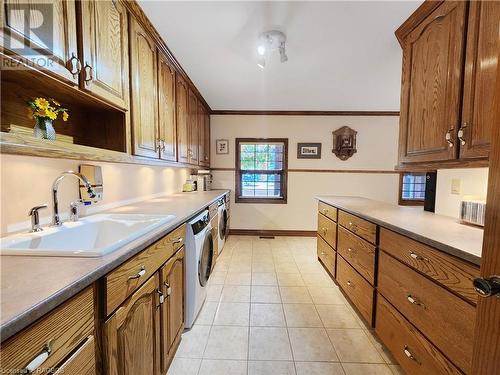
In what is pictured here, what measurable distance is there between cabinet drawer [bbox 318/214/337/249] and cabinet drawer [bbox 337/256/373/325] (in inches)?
9.3

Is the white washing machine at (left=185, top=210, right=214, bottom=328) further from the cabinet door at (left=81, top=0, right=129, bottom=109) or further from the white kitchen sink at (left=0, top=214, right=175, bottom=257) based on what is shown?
the cabinet door at (left=81, top=0, right=129, bottom=109)

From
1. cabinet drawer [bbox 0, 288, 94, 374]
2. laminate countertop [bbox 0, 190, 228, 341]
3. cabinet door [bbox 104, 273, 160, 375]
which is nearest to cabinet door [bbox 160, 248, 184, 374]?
cabinet door [bbox 104, 273, 160, 375]

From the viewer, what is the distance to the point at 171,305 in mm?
1416

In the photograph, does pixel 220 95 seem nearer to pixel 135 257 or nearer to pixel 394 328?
pixel 135 257

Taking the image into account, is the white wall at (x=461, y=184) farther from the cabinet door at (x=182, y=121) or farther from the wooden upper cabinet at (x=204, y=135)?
the wooden upper cabinet at (x=204, y=135)

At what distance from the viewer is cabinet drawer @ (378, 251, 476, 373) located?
976 millimetres

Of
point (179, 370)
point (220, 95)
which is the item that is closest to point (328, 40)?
point (220, 95)

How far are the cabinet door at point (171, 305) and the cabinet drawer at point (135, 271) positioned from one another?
0.09 m

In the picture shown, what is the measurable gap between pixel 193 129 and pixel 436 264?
3.13 meters

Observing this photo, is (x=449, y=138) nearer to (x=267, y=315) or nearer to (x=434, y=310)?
(x=434, y=310)

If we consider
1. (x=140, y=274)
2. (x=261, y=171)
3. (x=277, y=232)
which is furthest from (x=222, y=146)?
(x=140, y=274)

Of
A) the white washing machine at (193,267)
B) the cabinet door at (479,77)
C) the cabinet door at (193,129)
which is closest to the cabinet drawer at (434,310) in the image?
the cabinet door at (479,77)

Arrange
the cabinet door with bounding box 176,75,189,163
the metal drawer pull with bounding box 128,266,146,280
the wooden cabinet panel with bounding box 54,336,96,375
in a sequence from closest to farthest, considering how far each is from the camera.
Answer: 1. the wooden cabinet panel with bounding box 54,336,96,375
2. the metal drawer pull with bounding box 128,266,146,280
3. the cabinet door with bounding box 176,75,189,163

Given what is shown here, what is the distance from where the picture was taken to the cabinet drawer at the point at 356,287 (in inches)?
70.8
